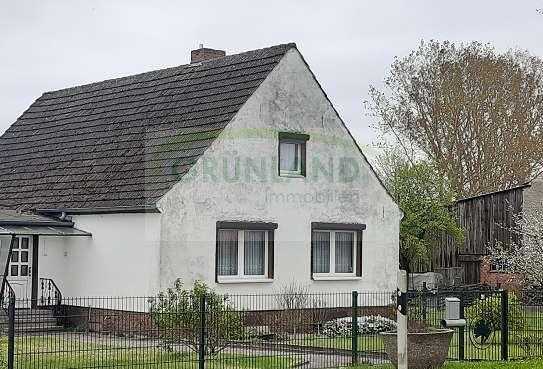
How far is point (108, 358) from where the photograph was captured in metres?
19.1

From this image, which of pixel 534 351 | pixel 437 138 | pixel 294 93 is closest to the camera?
pixel 534 351

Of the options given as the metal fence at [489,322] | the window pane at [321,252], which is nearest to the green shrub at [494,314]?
the metal fence at [489,322]

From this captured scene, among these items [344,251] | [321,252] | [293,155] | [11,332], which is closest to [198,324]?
[11,332]

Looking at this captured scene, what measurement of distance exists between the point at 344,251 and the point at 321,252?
86cm

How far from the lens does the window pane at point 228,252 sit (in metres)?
28.2

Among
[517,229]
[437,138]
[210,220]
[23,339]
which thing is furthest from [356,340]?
[437,138]

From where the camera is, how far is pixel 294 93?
29719mm

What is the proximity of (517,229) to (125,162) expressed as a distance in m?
19.5

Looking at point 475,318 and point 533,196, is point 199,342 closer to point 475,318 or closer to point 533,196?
point 475,318

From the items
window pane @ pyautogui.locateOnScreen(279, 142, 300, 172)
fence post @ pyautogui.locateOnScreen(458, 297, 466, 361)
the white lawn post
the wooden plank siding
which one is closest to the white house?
window pane @ pyautogui.locateOnScreen(279, 142, 300, 172)

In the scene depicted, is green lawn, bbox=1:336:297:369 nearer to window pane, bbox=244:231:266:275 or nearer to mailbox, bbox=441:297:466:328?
mailbox, bbox=441:297:466:328

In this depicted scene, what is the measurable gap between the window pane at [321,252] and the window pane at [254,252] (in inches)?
70.9

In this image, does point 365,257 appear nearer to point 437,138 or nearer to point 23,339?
point 23,339

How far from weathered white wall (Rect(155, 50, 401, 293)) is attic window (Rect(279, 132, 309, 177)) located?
175 millimetres
